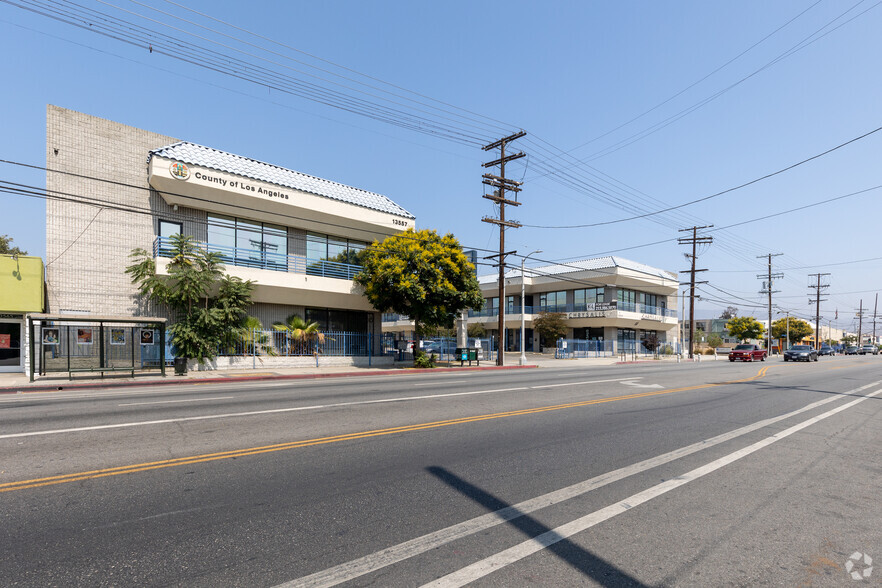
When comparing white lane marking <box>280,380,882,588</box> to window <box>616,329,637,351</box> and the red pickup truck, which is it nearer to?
the red pickup truck

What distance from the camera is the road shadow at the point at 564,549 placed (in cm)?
338

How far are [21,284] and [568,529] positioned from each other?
23009 millimetres

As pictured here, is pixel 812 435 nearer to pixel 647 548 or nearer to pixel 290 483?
pixel 647 548

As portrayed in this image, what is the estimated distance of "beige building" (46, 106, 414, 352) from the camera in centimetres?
2091

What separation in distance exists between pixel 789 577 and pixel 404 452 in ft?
14.2

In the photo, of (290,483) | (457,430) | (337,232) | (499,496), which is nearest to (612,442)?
(457,430)

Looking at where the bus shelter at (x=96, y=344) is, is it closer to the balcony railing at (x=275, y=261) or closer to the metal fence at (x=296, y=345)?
the metal fence at (x=296, y=345)

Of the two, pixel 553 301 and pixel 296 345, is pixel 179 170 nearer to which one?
pixel 296 345

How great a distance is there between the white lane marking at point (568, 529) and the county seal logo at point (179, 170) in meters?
23.0


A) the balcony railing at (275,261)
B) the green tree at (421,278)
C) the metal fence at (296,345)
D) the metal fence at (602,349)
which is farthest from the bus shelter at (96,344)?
the metal fence at (602,349)

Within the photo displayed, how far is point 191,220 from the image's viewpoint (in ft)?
78.3

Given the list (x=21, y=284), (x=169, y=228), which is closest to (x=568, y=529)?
(x=21, y=284)

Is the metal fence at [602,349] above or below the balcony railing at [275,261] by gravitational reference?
below

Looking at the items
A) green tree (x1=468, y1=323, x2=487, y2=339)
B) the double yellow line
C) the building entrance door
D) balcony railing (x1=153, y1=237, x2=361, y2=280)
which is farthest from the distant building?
the double yellow line
